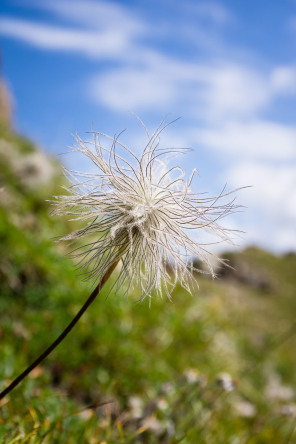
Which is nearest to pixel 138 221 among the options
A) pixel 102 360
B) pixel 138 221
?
pixel 138 221

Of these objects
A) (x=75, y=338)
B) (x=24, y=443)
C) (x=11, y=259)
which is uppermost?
(x=11, y=259)

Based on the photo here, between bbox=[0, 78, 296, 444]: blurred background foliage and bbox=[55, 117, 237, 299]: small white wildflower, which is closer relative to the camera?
bbox=[55, 117, 237, 299]: small white wildflower

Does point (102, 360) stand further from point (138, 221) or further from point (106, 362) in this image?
point (138, 221)

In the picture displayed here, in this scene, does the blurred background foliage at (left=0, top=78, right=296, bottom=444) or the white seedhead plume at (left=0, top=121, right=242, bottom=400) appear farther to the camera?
the blurred background foliage at (left=0, top=78, right=296, bottom=444)

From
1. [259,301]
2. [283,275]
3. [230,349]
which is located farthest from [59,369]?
[283,275]

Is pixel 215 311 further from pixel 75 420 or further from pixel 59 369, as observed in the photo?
pixel 75 420

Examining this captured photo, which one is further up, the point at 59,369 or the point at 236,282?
the point at 236,282
